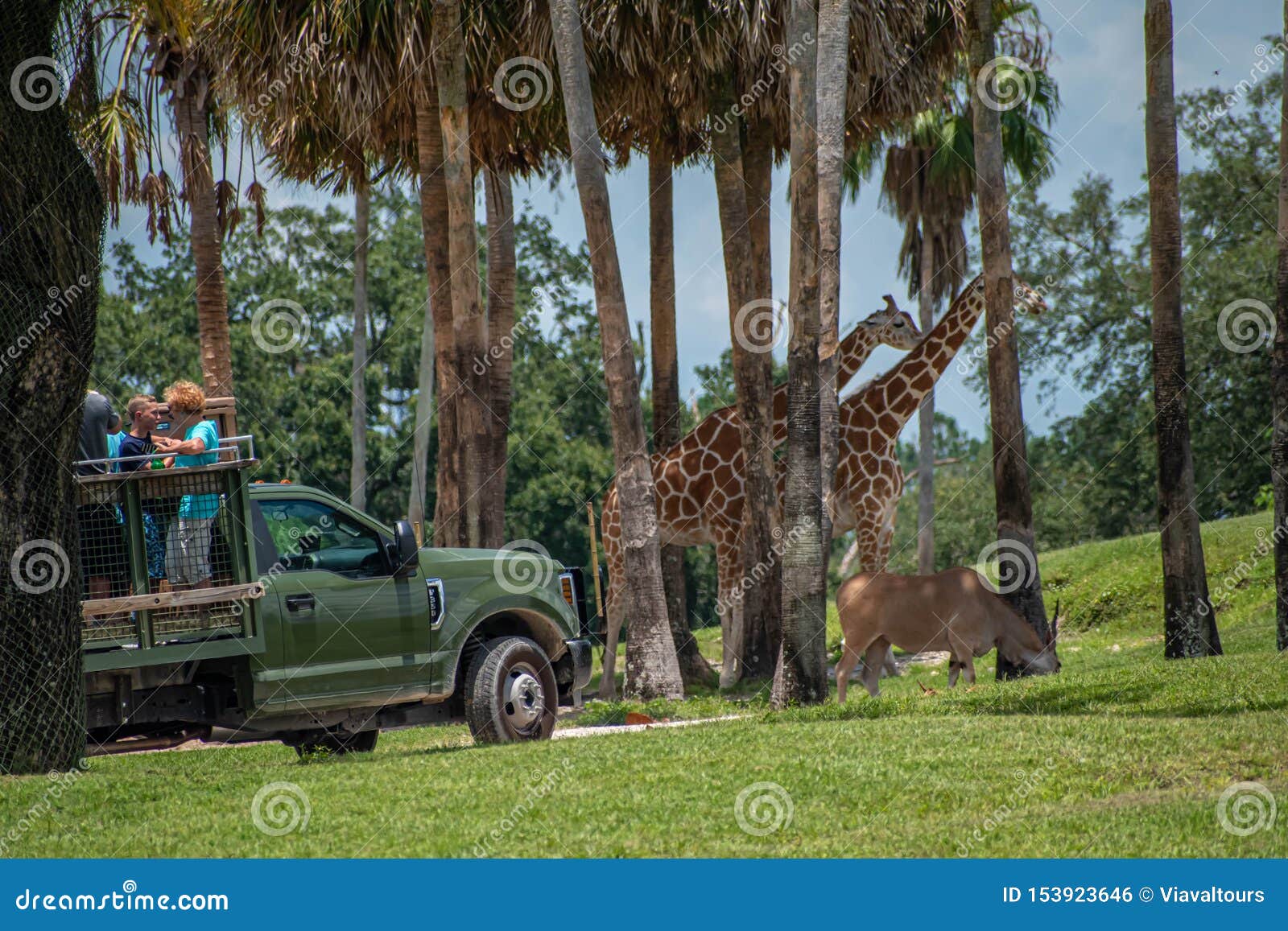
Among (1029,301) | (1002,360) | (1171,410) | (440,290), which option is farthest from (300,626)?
(1029,301)

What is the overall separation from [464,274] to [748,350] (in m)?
3.73

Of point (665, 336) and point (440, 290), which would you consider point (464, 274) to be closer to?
point (440, 290)

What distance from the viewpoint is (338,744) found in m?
11.9

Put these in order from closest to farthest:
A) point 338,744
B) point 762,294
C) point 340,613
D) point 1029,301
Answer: point 340,613 → point 338,744 → point 1029,301 → point 762,294

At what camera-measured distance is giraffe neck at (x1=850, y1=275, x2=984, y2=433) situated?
1995cm

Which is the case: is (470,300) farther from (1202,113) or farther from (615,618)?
(1202,113)

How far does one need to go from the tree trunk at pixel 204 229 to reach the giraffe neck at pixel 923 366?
28.8 feet

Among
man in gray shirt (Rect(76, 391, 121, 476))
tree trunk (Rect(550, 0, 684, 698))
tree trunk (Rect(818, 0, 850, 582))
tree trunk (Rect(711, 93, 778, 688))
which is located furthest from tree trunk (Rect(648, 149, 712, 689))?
man in gray shirt (Rect(76, 391, 121, 476))

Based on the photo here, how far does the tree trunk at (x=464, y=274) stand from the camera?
58.7 ft

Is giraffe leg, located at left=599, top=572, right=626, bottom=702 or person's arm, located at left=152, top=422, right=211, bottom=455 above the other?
person's arm, located at left=152, top=422, right=211, bottom=455

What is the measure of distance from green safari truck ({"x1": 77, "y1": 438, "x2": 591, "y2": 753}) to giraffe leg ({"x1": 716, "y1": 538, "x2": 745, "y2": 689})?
7270 millimetres

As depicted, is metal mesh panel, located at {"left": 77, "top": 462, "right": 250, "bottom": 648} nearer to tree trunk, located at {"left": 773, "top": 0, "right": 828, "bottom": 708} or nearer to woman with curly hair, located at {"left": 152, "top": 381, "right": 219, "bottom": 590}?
woman with curly hair, located at {"left": 152, "top": 381, "right": 219, "bottom": 590}

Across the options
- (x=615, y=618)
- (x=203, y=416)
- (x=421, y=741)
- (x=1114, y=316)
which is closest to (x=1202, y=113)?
(x=1114, y=316)

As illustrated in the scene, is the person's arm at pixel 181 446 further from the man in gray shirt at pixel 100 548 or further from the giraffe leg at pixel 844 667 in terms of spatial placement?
the giraffe leg at pixel 844 667
